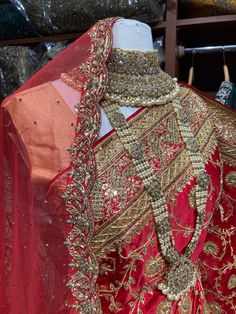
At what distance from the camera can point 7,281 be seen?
28.6 inches

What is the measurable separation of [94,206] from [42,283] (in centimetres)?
15

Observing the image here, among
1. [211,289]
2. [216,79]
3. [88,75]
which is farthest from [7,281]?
[216,79]

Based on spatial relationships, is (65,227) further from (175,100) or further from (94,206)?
(175,100)

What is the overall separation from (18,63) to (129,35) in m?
0.82

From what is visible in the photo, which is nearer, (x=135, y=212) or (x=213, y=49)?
(x=135, y=212)

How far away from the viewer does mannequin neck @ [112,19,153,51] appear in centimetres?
78

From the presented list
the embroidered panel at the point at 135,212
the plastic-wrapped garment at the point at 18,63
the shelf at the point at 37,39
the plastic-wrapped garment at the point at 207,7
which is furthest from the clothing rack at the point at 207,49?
the embroidered panel at the point at 135,212

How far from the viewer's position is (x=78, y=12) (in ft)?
4.46

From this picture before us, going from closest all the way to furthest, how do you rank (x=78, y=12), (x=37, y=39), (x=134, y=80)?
(x=134, y=80) → (x=78, y=12) → (x=37, y=39)

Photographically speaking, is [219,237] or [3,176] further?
[219,237]

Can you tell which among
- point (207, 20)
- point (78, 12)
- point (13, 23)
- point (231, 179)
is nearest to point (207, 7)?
point (207, 20)

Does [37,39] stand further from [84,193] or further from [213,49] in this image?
[84,193]

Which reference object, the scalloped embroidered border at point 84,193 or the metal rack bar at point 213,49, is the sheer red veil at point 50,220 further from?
the metal rack bar at point 213,49

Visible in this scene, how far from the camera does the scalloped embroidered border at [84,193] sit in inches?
25.4
